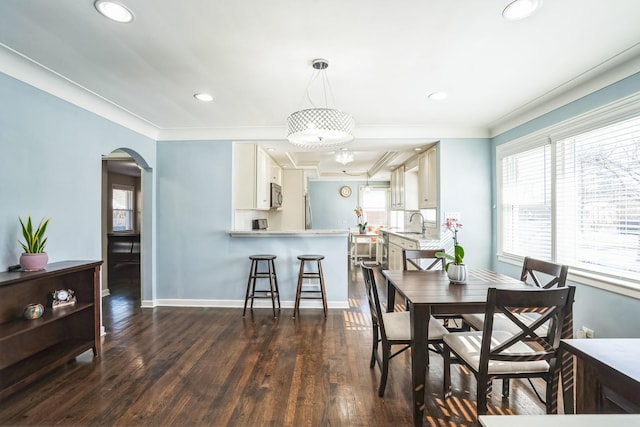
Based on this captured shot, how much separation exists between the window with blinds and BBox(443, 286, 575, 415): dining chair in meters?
1.24

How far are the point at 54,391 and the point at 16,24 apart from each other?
2.41 metres

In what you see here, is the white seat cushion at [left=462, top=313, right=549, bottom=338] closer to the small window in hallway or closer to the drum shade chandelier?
the drum shade chandelier

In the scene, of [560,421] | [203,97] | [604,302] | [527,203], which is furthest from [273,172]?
[560,421]

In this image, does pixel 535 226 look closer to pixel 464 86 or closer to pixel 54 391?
pixel 464 86

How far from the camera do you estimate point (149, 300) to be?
13.1 feet

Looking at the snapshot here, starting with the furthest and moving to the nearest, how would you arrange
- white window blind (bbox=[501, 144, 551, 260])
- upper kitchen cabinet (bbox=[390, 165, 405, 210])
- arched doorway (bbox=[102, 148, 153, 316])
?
upper kitchen cabinet (bbox=[390, 165, 405, 210]), arched doorway (bbox=[102, 148, 153, 316]), white window blind (bbox=[501, 144, 551, 260])

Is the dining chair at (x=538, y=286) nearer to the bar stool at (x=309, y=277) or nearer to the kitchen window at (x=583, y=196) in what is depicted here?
the kitchen window at (x=583, y=196)

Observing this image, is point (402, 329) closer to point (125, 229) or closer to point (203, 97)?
point (203, 97)

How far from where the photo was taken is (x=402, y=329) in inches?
82.1

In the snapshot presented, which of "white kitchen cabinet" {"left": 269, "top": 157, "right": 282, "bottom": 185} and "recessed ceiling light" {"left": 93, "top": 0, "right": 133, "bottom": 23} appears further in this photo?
"white kitchen cabinet" {"left": 269, "top": 157, "right": 282, "bottom": 185}

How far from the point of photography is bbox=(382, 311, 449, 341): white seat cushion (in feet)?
6.61

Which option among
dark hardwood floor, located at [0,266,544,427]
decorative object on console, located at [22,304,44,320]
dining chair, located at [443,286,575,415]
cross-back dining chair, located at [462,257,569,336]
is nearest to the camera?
dining chair, located at [443,286,575,415]

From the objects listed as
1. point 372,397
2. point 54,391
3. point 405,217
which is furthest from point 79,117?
point 405,217

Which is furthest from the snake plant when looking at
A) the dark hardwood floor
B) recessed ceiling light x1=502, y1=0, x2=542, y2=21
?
recessed ceiling light x1=502, y1=0, x2=542, y2=21
